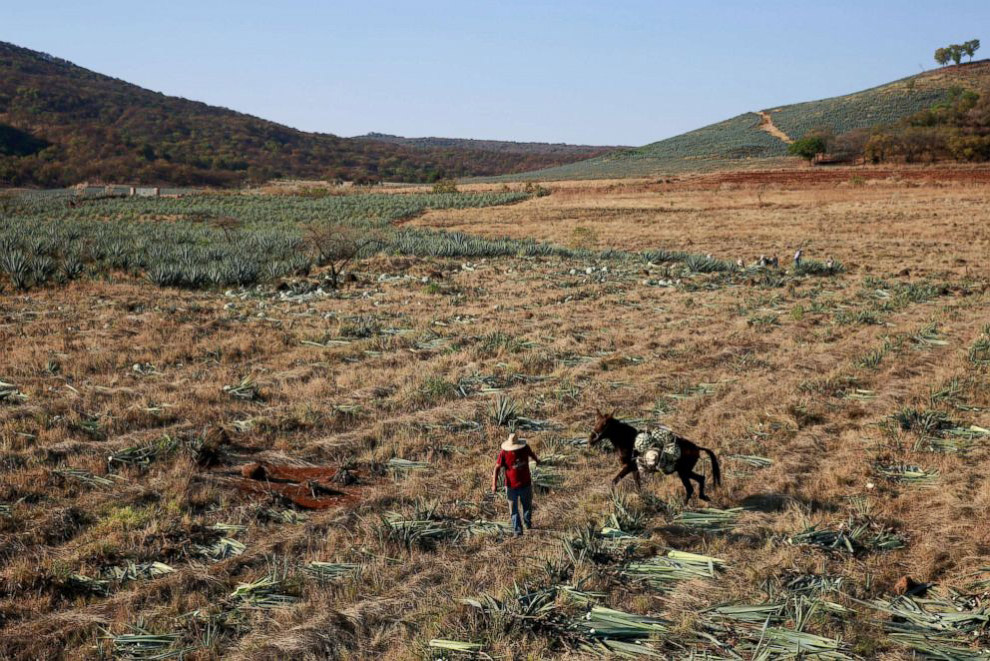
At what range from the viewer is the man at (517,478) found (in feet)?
19.4

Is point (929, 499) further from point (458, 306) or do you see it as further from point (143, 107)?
point (143, 107)

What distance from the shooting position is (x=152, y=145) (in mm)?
111688

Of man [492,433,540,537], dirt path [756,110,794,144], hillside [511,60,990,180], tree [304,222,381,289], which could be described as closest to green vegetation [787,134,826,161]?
hillside [511,60,990,180]

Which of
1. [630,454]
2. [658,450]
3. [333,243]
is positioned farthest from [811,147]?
[658,450]

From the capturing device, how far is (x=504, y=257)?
89.4 feet

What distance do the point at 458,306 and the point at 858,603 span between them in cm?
1301

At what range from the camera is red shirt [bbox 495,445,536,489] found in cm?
591

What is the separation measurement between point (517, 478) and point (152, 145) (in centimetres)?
12352

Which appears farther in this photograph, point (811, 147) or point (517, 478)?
point (811, 147)

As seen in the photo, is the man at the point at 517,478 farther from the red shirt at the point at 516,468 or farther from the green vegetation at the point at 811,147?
the green vegetation at the point at 811,147

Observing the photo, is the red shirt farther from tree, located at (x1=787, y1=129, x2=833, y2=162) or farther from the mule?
tree, located at (x1=787, y1=129, x2=833, y2=162)

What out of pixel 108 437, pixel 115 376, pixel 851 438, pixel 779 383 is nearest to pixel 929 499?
pixel 851 438

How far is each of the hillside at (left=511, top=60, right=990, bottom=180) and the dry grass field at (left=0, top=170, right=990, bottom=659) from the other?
64.3 m

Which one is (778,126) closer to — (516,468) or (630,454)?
(630,454)
